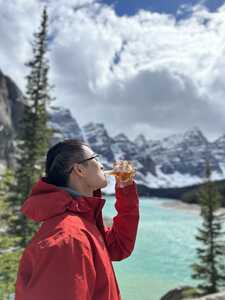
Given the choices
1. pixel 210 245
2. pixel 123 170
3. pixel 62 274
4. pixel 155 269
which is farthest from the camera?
pixel 155 269

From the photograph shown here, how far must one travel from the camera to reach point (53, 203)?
96.6 inches

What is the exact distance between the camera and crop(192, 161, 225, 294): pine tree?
22.7 meters

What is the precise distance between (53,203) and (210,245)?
22.6m

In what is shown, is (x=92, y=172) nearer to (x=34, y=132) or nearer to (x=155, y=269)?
(x=34, y=132)

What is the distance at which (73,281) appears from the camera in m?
2.06

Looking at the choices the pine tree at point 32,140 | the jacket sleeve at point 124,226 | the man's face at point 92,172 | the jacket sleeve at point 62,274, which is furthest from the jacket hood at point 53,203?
the pine tree at point 32,140

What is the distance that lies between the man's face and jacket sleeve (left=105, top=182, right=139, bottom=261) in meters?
0.34

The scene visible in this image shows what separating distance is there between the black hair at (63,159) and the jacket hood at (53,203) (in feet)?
0.26

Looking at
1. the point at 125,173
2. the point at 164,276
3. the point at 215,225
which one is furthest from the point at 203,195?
the point at 125,173

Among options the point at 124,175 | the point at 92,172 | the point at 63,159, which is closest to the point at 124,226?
the point at 124,175

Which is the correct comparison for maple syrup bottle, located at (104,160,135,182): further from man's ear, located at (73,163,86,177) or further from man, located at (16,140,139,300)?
man's ear, located at (73,163,86,177)

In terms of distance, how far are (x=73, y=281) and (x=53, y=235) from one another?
27cm

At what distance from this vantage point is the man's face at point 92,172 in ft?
8.87

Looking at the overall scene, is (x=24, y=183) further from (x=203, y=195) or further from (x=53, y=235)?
(x=53, y=235)
